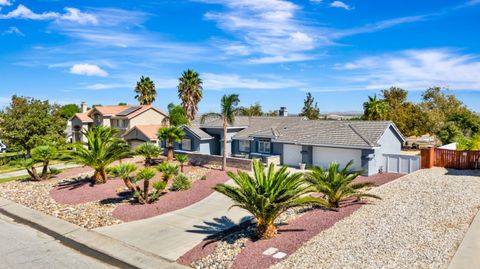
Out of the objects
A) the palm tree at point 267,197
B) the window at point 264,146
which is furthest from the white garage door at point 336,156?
the palm tree at point 267,197

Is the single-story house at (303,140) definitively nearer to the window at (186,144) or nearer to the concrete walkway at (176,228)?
the window at (186,144)

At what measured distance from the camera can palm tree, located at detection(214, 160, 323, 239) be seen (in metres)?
12.6

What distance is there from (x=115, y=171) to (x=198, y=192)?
545 cm

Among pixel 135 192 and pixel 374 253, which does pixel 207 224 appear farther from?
pixel 374 253

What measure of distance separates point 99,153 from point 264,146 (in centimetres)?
1503

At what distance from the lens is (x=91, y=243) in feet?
46.5

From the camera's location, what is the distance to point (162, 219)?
16906 mm

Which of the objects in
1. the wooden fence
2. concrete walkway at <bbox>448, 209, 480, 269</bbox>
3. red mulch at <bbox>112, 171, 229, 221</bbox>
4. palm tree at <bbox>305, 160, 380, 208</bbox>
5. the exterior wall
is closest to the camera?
concrete walkway at <bbox>448, 209, 480, 269</bbox>

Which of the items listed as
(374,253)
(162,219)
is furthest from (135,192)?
(374,253)

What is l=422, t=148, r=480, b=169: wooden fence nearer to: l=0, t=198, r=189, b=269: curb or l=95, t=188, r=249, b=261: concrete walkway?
l=95, t=188, r=249, b=261: concrete walkway

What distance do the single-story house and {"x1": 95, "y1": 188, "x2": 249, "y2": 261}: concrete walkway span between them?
1256 cm

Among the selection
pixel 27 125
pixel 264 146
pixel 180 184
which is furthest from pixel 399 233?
pixel 27 125

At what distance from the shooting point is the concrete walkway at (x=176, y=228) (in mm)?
13438

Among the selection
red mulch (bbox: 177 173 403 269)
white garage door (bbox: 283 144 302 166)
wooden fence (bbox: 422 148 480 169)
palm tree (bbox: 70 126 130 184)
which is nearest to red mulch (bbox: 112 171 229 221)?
red mulch (bbox: 177 173 403 269)
